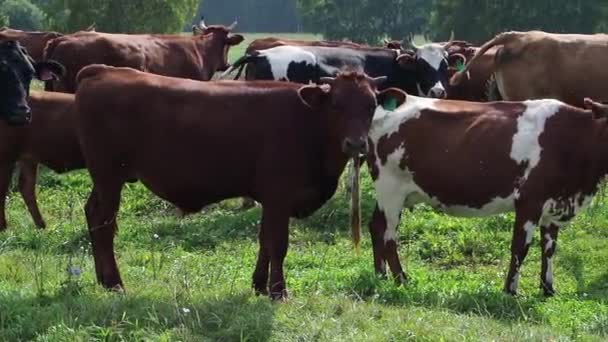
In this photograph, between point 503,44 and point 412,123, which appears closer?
point 412,123

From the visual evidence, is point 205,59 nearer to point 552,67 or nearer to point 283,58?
point 283,58

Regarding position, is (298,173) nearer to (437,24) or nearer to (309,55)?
(309,55)

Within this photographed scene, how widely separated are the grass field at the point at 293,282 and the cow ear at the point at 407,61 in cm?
161

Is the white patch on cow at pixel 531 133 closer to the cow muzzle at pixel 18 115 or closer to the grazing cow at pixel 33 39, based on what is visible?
the cow muzzle at pixel 18 115

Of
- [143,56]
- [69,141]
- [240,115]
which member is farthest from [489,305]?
[143,56]

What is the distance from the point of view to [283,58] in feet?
43.3

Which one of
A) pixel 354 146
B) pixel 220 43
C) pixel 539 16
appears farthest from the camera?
pixel 539 16

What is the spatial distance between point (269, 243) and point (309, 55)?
584 centimetres

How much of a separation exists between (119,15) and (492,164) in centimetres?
3270

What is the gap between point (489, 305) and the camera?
26.8ft

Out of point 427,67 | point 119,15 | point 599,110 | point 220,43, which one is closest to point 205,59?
point 220,43

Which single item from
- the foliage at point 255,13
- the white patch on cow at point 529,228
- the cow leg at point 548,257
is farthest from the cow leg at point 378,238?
the foliage at point 255,13

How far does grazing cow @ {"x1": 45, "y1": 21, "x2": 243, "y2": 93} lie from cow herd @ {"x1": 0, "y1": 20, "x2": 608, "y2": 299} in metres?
2.24

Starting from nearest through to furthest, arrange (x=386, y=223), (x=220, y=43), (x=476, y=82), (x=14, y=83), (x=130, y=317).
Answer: (x=130, y=317) → (x=14, y=83) → (x=386, y=223) → (x=476, y=82) → (x=220, y=43)
